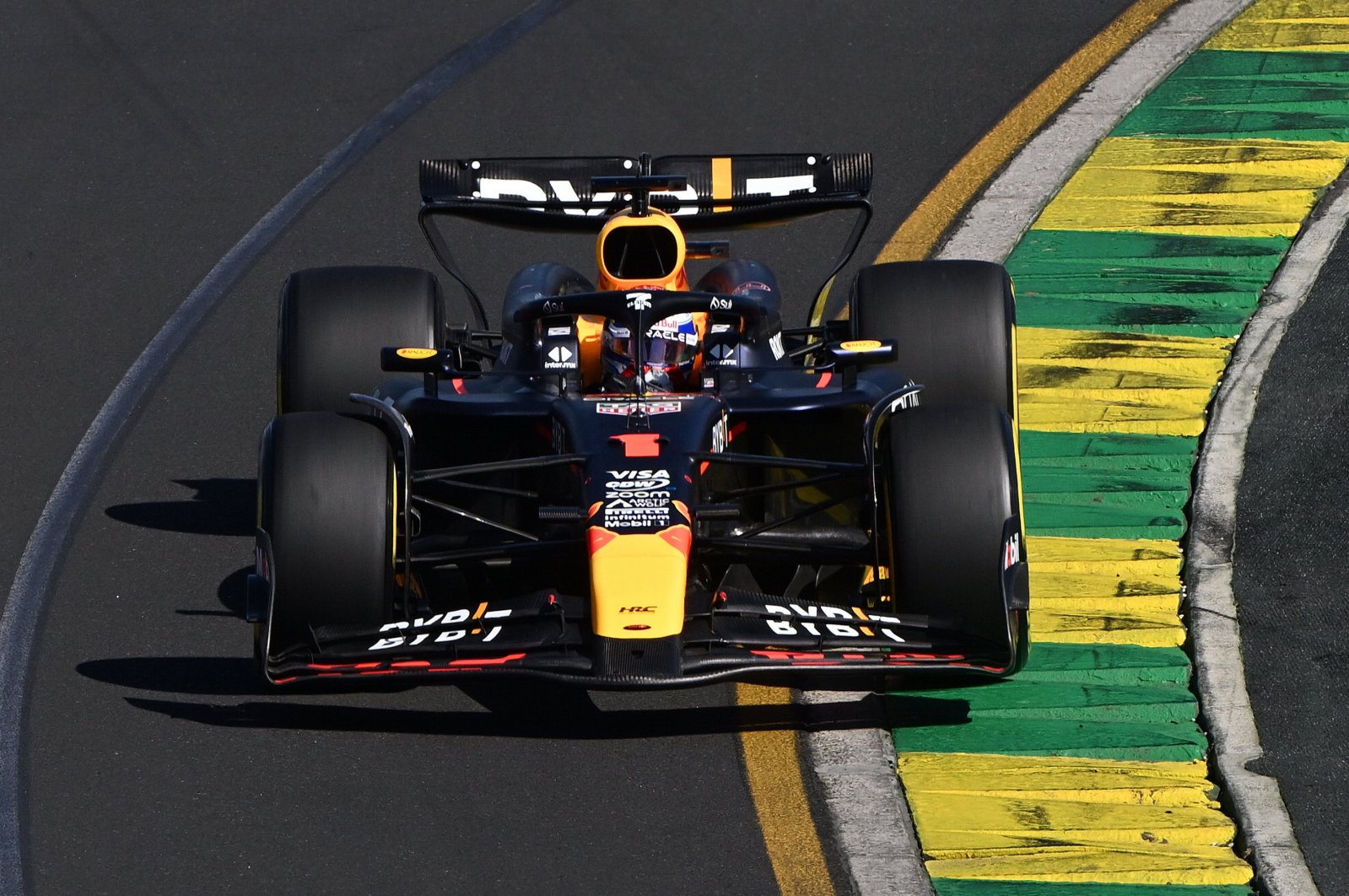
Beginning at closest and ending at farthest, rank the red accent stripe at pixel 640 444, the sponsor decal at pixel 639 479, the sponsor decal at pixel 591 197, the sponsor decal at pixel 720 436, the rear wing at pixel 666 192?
the sponsor decal at pixel 639 479, the red accent stripe at pixel 640 444, the sponsor decal at pixel 720 436, the rear wing at pixel 666 192, the sponsor decal at pixel 591 197

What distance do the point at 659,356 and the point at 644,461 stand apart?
1.05m

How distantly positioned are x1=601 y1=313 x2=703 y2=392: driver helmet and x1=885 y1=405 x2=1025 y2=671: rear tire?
4.77 feet

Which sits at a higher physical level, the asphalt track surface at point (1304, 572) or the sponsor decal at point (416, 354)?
the sponsor decal at point (416, 354)

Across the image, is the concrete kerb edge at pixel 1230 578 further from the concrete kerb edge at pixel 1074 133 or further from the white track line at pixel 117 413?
the white track line at pixel 117 413

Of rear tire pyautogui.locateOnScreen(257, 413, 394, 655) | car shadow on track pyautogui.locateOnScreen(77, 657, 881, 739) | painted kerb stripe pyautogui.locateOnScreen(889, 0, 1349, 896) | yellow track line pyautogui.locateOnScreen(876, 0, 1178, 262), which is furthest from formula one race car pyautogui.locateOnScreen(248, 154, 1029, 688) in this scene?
yellow track line pyautogui.locateOnScreen(876, 0, 1178, 262)

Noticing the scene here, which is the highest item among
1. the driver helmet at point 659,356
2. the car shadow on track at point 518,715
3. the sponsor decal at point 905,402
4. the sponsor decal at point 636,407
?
the driver helmet at point 659,356

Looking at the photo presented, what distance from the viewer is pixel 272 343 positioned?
1066 cm

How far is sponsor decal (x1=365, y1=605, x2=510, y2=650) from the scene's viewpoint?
681 cm

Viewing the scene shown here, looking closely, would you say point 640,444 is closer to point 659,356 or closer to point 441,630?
point 659,356

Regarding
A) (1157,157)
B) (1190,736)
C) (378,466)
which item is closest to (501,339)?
(378,466)

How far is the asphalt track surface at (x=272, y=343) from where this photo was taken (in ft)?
22.8

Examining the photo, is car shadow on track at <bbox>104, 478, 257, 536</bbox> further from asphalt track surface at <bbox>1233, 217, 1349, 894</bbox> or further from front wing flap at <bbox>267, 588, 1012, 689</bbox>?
asphalt track surface at <bbox>1233, 217, 1349, 894</bbox>

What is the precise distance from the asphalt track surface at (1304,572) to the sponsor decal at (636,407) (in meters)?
2.27

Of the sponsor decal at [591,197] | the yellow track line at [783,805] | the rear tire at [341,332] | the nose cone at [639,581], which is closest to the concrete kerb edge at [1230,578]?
the yellow track line at [783,805]
